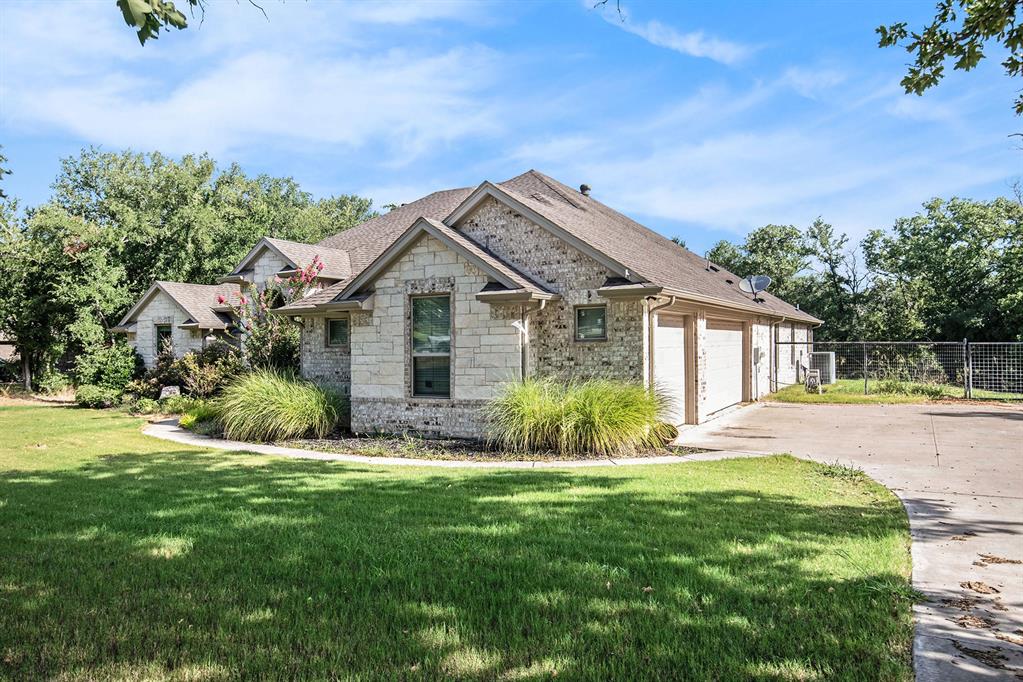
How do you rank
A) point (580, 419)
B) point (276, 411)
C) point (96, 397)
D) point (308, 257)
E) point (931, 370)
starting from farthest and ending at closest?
point (931, 370), point (96, 397), point (308, 257), point (276, 411), point (580, 419)

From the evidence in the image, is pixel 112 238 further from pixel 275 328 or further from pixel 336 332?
pixel 336 332

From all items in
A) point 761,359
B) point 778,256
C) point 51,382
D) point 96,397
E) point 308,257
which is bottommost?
point 96,397

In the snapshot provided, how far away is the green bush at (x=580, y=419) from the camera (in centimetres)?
1162

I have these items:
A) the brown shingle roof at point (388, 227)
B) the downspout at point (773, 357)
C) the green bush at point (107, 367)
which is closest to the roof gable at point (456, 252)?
the brown shingle roof at point (388, 227)

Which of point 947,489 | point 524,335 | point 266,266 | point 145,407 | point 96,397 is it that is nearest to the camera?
point 947,489

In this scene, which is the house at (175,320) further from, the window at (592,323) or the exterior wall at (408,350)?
the window at (592,323)

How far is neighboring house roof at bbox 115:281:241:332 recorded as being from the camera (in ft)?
79.1

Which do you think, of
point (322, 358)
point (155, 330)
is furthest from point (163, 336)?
point (322, 358)

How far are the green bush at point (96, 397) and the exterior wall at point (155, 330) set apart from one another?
8.40 ft

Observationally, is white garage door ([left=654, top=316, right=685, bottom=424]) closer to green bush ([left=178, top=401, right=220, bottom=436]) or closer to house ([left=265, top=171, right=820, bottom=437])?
house ([left=265, top=171, right=820, bottom=437])

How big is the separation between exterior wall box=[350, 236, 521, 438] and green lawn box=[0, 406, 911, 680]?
205 inches

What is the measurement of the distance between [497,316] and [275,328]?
7.77 m

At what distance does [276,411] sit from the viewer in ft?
46.1

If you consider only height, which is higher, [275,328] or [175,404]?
[275,328]
